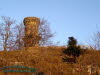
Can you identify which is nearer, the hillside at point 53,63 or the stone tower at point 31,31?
the hillside at point 53,63

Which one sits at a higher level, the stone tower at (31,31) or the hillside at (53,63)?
the stone tower at (31,31)

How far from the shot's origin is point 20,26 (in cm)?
2623

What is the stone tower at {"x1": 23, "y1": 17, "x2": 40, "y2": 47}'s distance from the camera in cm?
2493

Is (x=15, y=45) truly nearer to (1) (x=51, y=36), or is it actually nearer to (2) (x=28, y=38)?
(2) (x=28, y=38)

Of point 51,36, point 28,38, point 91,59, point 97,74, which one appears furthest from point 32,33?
point 97,74

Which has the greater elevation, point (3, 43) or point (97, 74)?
point (3, 43)

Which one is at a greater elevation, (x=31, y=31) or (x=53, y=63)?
(x=31, y=31)

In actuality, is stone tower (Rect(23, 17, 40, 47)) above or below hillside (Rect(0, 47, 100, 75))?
above

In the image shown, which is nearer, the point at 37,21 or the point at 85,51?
the point at 85,51

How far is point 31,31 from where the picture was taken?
26391 millimetres

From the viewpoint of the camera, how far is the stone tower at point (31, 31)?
81.8ft

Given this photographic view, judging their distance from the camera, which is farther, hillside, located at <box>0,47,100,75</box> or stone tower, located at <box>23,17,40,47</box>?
stone tower, located at <box>23,17,40,47</box>

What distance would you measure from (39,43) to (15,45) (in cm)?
534

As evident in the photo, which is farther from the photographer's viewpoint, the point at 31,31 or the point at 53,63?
the point at 31,31
